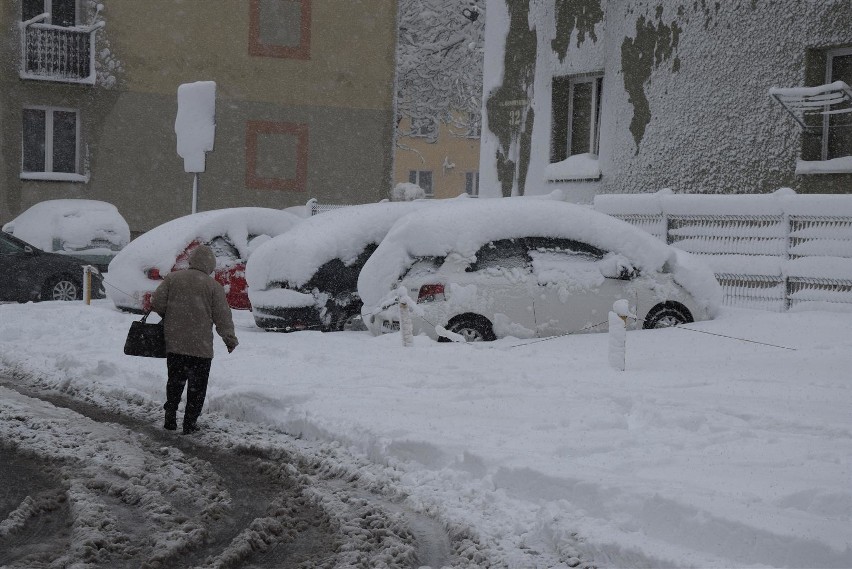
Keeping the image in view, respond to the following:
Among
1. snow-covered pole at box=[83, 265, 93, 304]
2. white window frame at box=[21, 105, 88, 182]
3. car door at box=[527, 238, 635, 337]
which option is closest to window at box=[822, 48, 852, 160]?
car door at box=[527, 238, 635, 337]

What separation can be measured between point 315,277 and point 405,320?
2.12 metres

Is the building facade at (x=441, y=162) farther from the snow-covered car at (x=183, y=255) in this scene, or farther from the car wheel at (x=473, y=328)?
the car wheel at (x=473, y=328)

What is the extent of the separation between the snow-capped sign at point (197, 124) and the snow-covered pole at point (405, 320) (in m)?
7.15

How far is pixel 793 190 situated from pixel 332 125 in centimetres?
1823

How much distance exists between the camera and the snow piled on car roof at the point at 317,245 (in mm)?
13734

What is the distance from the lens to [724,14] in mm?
15844

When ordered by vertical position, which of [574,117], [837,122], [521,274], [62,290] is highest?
[574,117]

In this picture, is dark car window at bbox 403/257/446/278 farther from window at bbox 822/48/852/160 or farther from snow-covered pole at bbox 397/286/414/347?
window at bbox 822/48/852/160

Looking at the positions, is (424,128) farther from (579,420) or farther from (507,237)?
(579,420)

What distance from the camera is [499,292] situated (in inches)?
490

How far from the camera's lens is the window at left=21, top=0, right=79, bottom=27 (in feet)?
A: 91.8

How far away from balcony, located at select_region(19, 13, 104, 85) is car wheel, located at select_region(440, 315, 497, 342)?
18.2 m

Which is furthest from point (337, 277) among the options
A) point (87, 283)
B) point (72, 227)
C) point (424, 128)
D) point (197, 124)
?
point (424, 128)

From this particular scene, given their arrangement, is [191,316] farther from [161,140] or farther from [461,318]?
[161,140]
